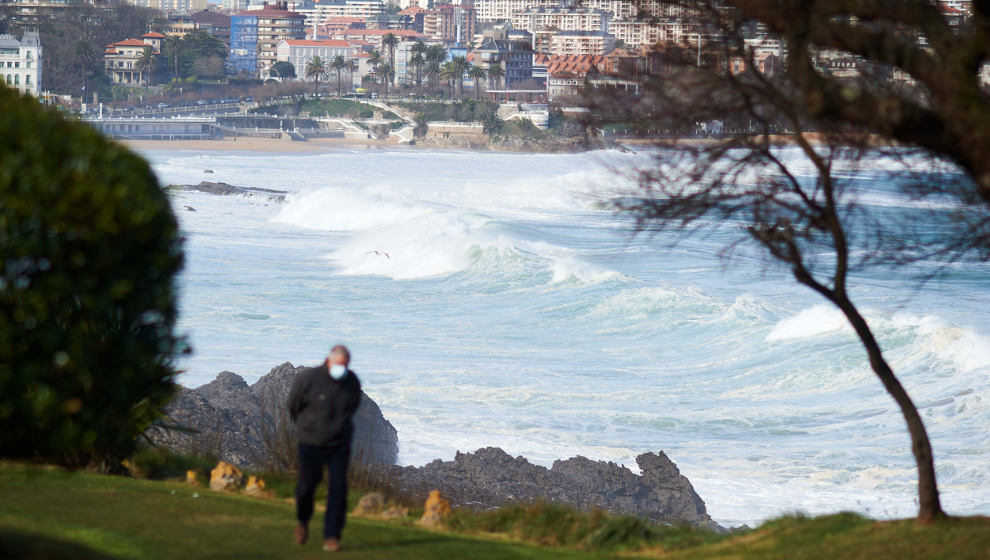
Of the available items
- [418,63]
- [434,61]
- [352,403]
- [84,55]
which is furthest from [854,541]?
[418,63]

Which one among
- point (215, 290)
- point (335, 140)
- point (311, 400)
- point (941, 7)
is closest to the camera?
point (311, 400)

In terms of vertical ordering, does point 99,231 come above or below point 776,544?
above

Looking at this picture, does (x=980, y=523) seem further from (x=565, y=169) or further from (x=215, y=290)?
(x=565, y=169)

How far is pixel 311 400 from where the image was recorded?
22.6 feet

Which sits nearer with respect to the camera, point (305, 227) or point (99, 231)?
point (99, 231)

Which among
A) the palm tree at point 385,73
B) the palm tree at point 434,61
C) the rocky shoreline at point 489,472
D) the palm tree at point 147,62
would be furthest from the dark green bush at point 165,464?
the palm tree at point 434,61

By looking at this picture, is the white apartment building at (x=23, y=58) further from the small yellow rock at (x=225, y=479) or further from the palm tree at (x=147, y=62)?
the small yellow rock at (x=225, y=479)

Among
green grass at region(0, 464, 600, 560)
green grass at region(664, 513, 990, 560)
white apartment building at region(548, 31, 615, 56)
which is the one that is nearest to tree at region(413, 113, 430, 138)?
white apartment building at region(548, 31, 615, 56)

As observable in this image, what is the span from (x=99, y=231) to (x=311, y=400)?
6.99 ft

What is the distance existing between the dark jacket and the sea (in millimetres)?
2112

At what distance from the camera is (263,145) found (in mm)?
116562

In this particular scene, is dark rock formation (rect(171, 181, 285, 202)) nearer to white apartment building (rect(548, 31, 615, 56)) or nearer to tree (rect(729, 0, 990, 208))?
white apartment building (rect(548, 31, 615, 56))

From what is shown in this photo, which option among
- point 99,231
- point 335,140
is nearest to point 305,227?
point 99,231

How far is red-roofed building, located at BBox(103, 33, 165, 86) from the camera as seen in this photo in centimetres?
14512
